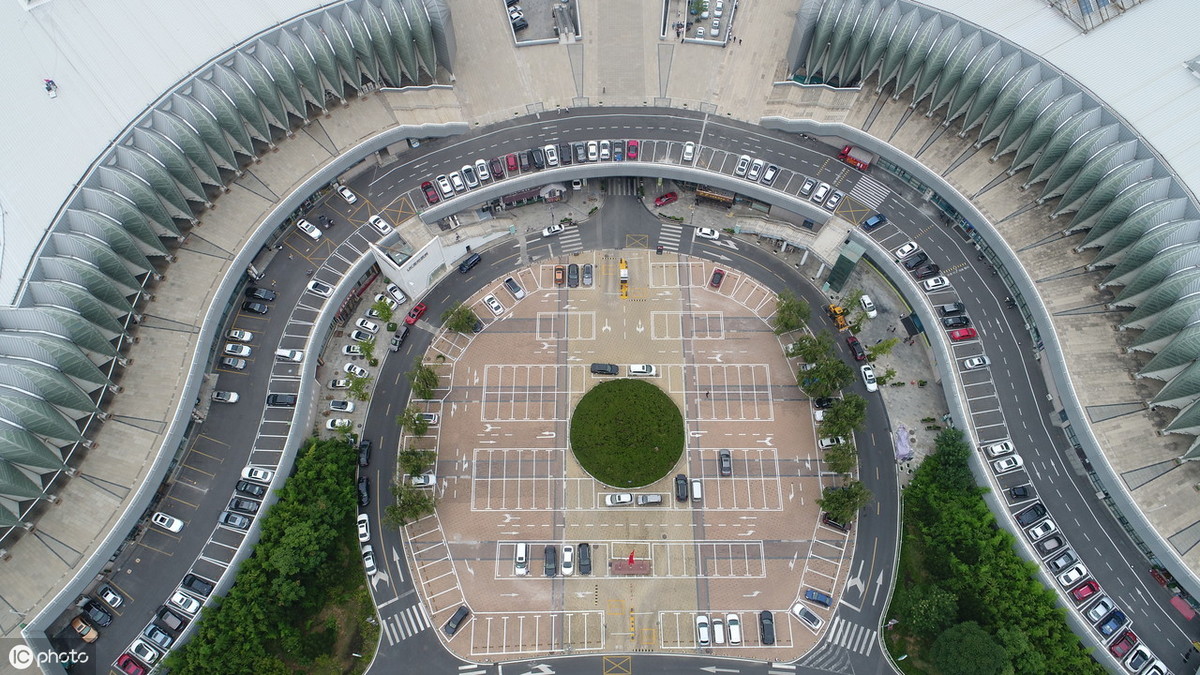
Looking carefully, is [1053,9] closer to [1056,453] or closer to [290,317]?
[1056,453]

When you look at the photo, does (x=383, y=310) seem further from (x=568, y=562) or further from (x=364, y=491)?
(x=568, y=562)

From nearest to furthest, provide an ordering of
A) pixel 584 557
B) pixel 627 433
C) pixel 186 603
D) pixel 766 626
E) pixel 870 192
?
1. pixel 186 603
2. pixel 766 626
3. pixel 584 557
4. pixel 627 433
5. pixel 870 192

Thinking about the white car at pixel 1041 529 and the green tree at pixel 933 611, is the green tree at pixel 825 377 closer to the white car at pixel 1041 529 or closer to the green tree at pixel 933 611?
the green tree at pixel 933 611

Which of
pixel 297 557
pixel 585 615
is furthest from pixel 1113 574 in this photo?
pixel 297 557

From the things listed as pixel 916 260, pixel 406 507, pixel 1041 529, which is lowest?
pixel 1041 529

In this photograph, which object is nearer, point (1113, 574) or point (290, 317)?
point (1113, 574)

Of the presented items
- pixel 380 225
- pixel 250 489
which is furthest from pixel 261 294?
pixel 250 489
